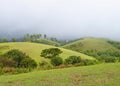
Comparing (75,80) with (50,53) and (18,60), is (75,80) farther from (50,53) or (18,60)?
(50,53)

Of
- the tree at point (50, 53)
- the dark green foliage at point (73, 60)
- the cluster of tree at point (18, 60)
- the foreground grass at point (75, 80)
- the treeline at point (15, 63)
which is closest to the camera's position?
the foreground grass at point (75, 80)

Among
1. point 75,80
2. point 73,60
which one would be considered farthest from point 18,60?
point 75,80

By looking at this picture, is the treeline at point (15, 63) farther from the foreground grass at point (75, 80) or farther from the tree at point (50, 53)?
the tree at point (50, 53)

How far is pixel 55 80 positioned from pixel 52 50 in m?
83.8

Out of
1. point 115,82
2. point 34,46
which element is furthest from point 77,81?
point 34,46

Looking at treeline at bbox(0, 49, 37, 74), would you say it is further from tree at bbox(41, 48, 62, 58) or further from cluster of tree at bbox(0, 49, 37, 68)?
tree at bbox(41, 48, 62, 58)

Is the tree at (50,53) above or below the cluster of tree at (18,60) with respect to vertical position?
above

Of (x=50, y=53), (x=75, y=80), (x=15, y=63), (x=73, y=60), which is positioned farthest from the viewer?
(x=50, y=53)

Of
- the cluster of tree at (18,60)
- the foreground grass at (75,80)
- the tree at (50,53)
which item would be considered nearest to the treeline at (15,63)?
the cluster of tree at (18,60)

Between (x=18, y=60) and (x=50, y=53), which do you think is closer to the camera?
(x=18, y=60)

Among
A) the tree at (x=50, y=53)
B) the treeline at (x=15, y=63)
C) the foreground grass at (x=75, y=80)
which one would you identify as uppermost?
the tree at (x=50, y=53)

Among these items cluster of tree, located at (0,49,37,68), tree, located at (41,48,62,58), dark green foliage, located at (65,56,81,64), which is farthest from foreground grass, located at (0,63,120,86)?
tree, located at (41,48,62,58)

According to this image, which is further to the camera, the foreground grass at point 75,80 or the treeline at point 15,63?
the treeline at point 15,63

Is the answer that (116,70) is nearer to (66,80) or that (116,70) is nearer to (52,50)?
(66,80)
